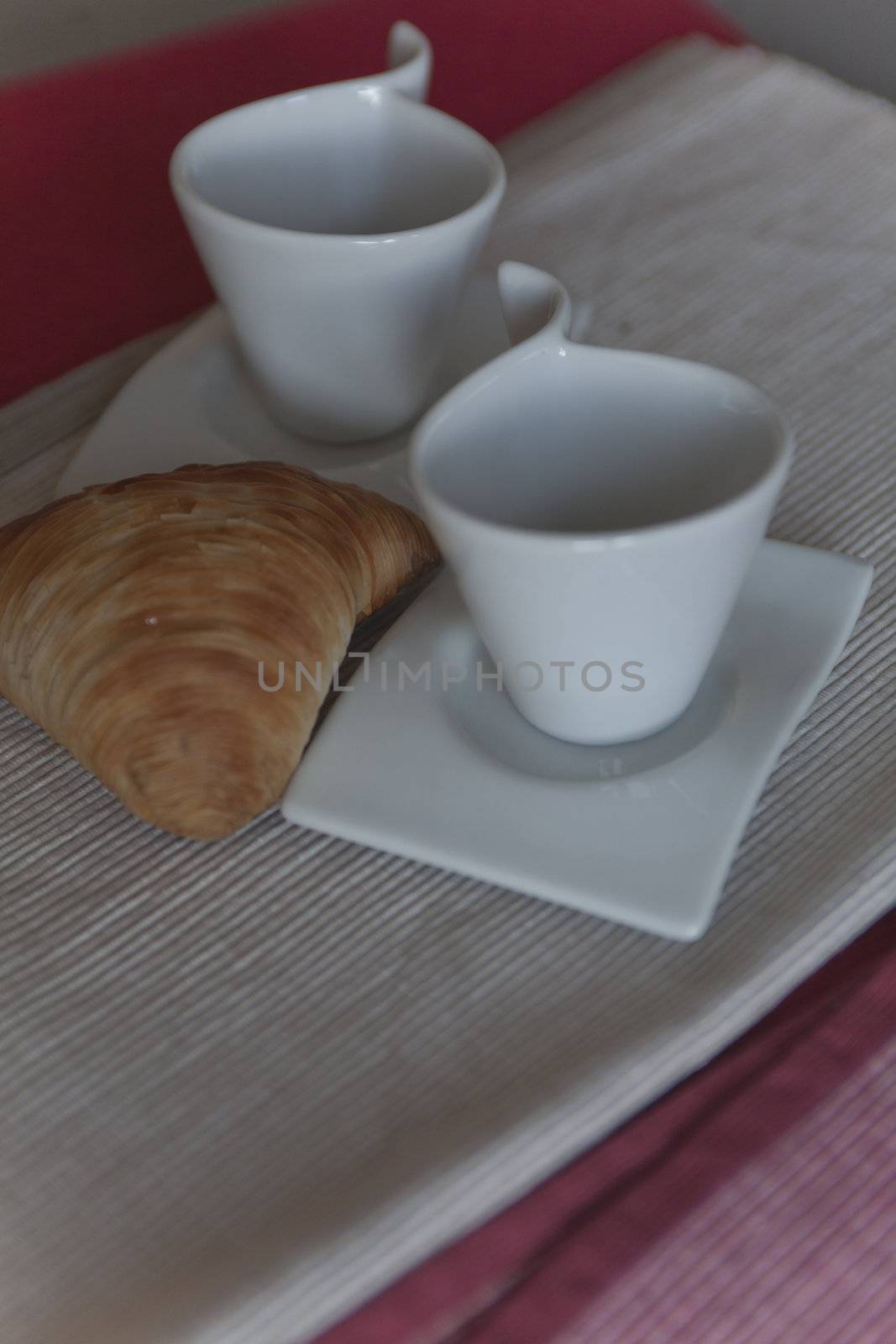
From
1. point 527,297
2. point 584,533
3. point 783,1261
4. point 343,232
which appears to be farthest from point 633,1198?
point 343,232

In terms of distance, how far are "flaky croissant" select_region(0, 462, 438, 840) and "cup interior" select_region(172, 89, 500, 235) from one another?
0.14 metres

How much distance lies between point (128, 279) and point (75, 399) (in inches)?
4.2

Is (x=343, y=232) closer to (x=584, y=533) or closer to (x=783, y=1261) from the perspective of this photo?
(x=584, y=533)

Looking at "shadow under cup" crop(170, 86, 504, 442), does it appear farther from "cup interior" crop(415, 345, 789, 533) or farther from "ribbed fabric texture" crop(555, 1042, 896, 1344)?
"ribbed fabric texture" crop(555, 1042, 896, 1344)

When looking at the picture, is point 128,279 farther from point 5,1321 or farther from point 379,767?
point 5,1321

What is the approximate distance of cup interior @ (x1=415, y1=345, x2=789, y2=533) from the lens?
0.37 metres

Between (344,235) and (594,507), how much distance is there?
0.47 ft

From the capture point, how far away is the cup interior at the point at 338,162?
50 centimetres

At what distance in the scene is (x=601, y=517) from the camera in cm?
41

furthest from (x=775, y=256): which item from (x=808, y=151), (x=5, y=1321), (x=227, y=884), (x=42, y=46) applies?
(x=42, y=46)

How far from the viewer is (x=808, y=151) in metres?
0.67

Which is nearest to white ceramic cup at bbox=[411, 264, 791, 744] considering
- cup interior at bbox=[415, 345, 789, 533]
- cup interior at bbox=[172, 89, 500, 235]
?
cup interior at bbox=[415, 345, 789, 533]

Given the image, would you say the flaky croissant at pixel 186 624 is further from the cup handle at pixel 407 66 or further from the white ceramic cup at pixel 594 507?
the cup handle at pixel 407 66

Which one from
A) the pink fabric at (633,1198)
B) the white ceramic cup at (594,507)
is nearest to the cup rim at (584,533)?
the white ceramic cup at (594,507)
